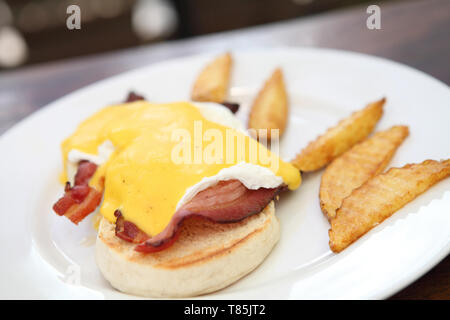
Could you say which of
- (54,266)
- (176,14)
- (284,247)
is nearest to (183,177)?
(284,247)

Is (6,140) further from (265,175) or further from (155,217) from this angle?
(265,175)

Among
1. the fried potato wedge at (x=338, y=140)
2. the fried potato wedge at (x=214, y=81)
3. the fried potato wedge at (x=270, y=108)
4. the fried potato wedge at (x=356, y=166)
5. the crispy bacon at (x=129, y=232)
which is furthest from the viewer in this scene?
the fried potato wedge at (x=214, y=81)

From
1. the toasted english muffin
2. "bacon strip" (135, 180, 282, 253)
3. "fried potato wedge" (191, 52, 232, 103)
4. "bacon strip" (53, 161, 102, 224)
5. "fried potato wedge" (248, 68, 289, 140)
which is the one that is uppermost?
"fried potato wedge" (191, 52, 232, 103)

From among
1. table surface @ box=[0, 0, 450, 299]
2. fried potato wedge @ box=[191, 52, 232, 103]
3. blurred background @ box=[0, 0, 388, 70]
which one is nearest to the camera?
fried potato wedge @ box=[191, 52, 232, 103]

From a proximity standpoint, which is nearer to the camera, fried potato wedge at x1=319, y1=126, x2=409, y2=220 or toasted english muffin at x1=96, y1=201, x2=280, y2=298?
toasted english muffin at x1=96, y1=201, x2=280, y2=298

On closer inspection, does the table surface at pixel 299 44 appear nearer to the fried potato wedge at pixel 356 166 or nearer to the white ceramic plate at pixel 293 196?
the white ceramic plate at pixel 293 196

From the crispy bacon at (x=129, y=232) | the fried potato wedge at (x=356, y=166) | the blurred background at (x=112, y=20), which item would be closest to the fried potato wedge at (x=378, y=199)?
the fried potato wedge at (x=356, y=166)

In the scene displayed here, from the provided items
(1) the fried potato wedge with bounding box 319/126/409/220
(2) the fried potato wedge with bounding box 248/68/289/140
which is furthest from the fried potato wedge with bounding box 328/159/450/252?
(2) the fried potato wedge with bounding box 248/68/289/140

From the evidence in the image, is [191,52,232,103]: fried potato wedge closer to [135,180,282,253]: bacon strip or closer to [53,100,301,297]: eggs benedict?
[53,100,301,297]: eggs benedict
